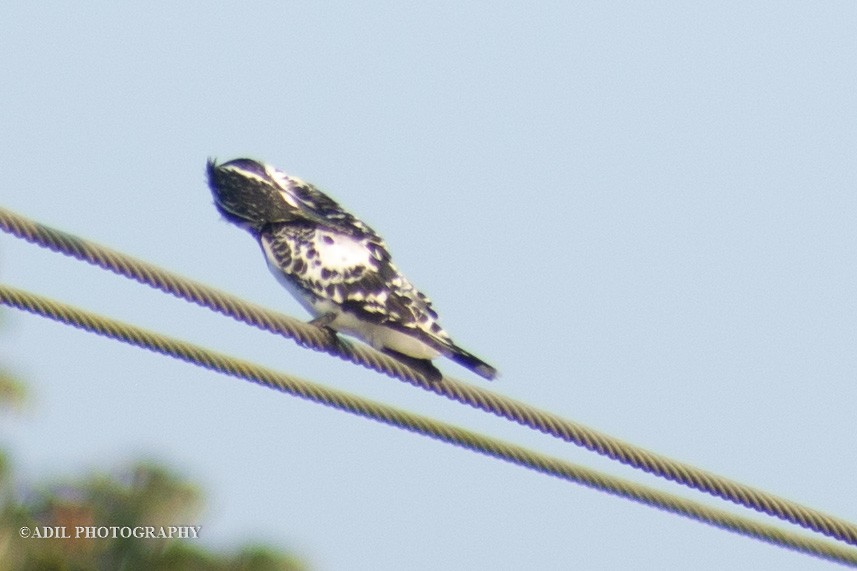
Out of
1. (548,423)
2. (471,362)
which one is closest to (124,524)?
(471,362)

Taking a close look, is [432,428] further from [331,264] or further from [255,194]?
[255,194]

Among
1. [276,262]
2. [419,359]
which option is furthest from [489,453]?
[276,262]

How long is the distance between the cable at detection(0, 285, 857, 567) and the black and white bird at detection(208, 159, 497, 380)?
56 centimetres

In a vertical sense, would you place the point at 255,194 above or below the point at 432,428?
above

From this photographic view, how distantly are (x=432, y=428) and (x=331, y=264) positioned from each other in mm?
1814

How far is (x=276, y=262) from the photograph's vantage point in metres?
7.56

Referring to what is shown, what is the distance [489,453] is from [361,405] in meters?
0.46

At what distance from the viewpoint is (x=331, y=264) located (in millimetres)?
7312

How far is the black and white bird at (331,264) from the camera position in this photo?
681 cm

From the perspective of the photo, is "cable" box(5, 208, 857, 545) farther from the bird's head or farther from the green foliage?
the green foliage

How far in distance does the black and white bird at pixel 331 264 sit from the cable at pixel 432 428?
56 centimetres

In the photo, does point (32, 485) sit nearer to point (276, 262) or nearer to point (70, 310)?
point (276, 262)

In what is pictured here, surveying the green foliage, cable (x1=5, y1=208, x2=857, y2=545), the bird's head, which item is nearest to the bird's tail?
cable (x1=5, y1=208, x2=857, y2=545)

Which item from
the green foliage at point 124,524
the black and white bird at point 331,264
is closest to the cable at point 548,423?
the black and white bird at point 331,264
